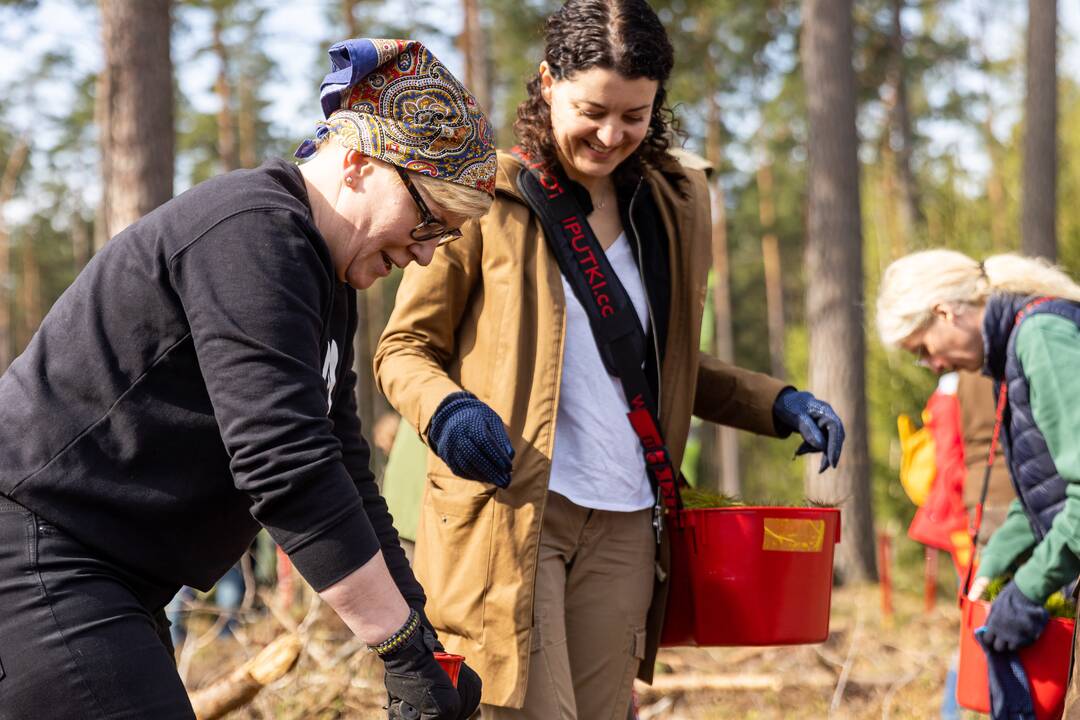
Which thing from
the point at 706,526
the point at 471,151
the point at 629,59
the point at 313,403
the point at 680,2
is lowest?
the point at 706,526

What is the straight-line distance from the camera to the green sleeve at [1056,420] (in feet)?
9.82

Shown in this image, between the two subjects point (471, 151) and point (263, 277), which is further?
point (471, 151)

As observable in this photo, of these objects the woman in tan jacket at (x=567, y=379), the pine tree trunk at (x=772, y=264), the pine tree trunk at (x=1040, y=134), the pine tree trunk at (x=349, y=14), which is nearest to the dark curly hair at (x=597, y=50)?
the woman in tan jacket at (x=567, y=379)

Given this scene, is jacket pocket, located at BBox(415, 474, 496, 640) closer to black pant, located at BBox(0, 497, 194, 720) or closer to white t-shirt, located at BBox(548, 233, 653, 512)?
white t-shirt, located at BBox(548, 233, 653, 512)

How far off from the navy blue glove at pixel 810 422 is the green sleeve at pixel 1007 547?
830mm

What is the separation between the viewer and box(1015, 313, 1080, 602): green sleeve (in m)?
2.99

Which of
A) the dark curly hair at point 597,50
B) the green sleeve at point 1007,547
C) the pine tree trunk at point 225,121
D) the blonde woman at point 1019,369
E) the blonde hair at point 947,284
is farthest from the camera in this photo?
the pine tree trunk at point 225,121

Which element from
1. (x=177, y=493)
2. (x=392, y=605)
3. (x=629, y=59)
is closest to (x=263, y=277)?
(x=177, y=493)

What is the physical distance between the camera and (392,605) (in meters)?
1.85

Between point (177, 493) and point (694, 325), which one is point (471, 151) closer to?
point (177, 493)

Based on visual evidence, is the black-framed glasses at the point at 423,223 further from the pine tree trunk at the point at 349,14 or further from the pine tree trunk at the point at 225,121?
the pine tree trunk at the point at 225,121

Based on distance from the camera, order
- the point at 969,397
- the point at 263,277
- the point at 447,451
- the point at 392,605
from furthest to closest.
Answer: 1. the point at 969,397
2. the point at 447,451
3. the point at 392,605
4. the point at 263,277

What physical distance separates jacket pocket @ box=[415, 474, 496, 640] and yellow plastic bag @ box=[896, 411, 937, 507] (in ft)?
11.9

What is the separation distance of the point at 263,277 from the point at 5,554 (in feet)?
1.87
